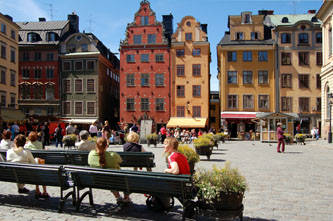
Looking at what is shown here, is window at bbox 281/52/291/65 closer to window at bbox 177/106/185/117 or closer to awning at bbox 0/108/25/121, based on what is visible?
window at bbox 177/106/185/117

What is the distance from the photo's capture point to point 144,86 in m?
47.4

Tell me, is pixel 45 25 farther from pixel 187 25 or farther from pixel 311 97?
pixel 311 97

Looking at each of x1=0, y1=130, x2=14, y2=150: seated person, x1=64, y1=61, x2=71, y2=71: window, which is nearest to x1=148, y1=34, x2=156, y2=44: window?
x1=64, y1=61, x2=71, y2=71: window

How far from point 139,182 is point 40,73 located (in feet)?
155

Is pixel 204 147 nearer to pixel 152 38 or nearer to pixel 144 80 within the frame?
pixel 144 80

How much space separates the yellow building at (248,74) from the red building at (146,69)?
762 cm

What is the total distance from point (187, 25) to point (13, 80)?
23655mm

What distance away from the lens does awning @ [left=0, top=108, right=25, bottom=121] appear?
38025mm

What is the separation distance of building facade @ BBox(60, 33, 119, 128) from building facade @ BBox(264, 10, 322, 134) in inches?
940

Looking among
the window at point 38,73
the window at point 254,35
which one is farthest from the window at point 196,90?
the window at point 38,73

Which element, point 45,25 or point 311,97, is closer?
point 311,97

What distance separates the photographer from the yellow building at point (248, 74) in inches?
1815

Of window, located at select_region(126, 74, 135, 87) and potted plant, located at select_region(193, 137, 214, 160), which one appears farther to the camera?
window, located at select_region(126, 74, 135, 87)

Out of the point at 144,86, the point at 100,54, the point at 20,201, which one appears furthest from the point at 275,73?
the point at 20,201
